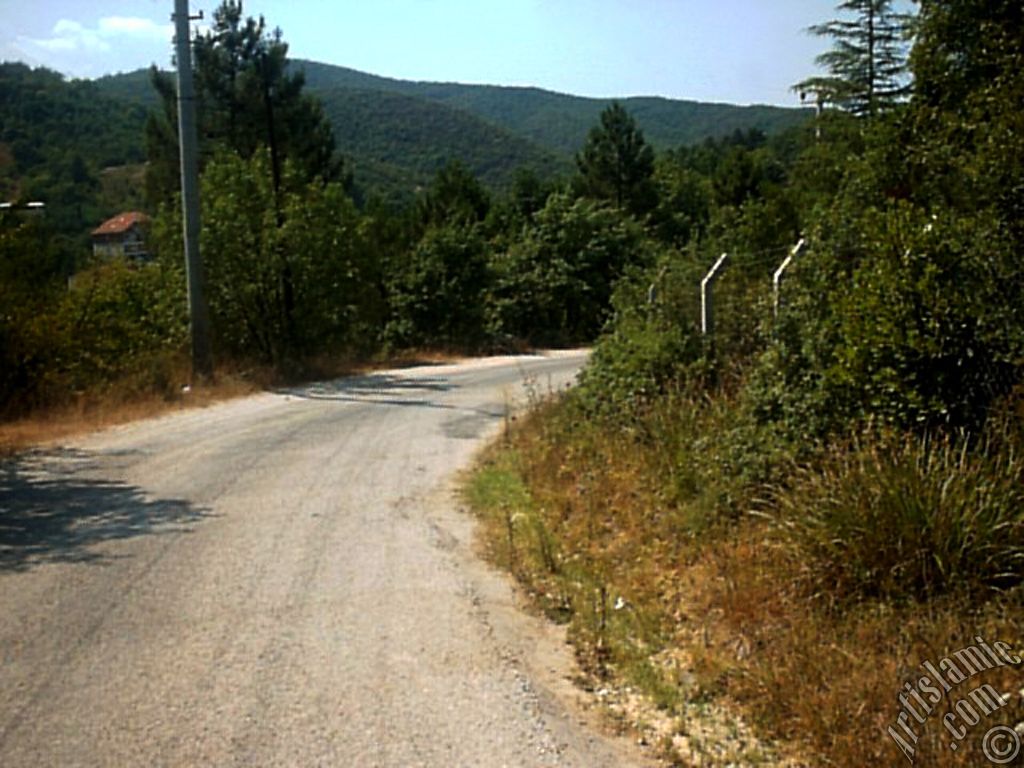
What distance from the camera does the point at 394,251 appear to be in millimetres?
38250

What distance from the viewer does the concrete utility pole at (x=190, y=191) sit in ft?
69.1

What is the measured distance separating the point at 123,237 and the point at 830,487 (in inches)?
1311

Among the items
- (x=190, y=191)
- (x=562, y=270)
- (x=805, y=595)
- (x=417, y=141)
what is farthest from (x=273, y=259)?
(x=417, y=141)

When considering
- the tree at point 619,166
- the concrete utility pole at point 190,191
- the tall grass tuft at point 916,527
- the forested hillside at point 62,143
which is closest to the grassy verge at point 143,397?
the concrete utility pole at point 190,191

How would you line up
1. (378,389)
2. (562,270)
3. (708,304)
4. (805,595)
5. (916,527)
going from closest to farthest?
1. (916,527)
2. (805,595)
3. (708,304)
4. (378,389)
5. (562,270)

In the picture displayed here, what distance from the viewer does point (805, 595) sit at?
6.40 m

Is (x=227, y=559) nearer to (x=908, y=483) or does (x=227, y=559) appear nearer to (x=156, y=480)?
(x=156, y=480)

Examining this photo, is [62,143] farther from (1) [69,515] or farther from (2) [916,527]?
(2) [916,527]

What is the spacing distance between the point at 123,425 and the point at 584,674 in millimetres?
11766

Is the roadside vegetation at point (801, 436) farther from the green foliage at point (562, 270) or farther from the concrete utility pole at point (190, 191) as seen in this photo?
the green foliage at point (562, 270)

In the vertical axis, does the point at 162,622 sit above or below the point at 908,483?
below

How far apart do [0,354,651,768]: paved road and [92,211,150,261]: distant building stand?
1627cm

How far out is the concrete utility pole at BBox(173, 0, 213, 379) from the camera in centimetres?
2106

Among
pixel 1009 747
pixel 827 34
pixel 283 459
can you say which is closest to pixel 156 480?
pixel 283 459
